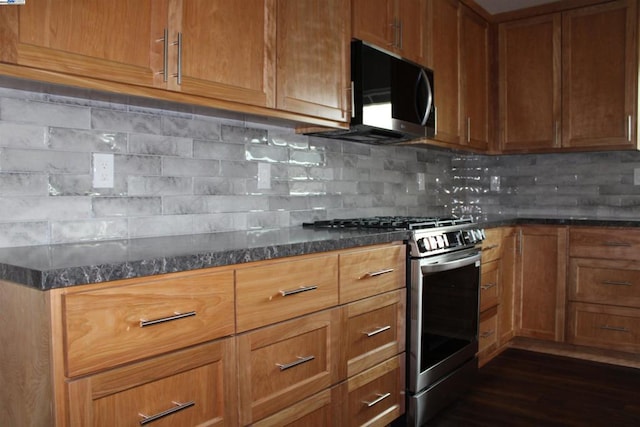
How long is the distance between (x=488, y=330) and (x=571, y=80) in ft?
6.16

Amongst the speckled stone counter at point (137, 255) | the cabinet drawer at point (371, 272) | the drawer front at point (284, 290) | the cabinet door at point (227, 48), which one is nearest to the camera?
the speckled stone counter at point (137, 255)

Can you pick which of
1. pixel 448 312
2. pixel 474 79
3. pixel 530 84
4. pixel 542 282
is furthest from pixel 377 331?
pixel 530 84

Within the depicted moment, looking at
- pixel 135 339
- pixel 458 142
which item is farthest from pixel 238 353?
pixel 458 142

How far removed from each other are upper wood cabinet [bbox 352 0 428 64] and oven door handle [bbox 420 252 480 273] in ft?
3.68

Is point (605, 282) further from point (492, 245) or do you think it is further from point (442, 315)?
point (442, 315)

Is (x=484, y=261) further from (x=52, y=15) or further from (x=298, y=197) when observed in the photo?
(x=52, y=15)

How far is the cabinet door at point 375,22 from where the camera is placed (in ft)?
8.08

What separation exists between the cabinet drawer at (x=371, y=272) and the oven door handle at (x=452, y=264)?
120mm

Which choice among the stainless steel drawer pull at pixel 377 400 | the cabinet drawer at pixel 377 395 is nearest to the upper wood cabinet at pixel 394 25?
the cabinet drawer at pixel 377 395

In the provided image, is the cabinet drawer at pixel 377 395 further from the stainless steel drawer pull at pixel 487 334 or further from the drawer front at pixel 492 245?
the drawer front at pixel 492 245

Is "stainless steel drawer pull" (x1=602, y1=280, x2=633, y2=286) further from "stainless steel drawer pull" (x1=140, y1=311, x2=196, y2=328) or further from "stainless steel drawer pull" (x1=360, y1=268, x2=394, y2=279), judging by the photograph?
"stainless steel drawer pull" (x1=140, y1=311, x2=196, y2=328)

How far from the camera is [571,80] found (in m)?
3.67

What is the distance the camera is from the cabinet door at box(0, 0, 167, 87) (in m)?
1.30

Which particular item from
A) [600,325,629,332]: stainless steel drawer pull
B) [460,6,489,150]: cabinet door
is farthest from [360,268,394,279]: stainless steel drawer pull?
[600,325,629,332]: stainless steel drawer pull
